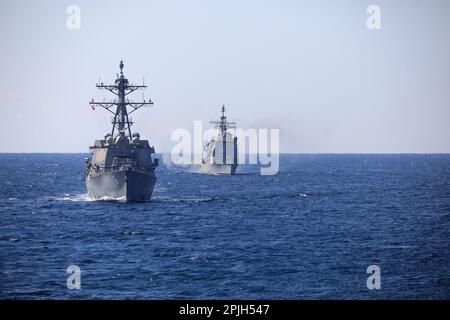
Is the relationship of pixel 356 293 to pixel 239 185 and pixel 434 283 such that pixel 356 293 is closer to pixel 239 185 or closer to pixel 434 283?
pixel 434 283

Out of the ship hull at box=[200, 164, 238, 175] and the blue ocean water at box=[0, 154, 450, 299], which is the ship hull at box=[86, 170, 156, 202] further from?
the ship hull at box=[200, 164, 238, 175]

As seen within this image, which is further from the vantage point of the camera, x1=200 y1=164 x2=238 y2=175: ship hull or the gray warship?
x1=200 y1=164 x2=238 y2=175: ship hull

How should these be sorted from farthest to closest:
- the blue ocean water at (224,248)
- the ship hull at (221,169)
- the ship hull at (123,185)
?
1. the ship hull at (221,169)
2. the ship hull at (123,185)
3. the blue ocean water at (224,248)

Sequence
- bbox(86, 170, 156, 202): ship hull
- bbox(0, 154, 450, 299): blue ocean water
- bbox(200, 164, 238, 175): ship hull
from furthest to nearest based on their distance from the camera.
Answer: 1. bbox(200, 164, 238, 175): ship hull
2. bbox(86, 170, 156, 202): ship hull
3. bbox(0, 154, 450, 299): blue ocean water

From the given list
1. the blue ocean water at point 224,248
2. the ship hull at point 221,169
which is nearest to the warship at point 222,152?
the ship hull at point 221,169

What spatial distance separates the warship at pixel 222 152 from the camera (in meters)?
142

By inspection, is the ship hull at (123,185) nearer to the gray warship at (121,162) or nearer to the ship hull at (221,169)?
the gray warship at (121,162)

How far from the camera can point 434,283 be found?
34.1 metres

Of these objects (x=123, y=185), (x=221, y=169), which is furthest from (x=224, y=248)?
(x=221, y=169)

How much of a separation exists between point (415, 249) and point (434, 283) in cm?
1008

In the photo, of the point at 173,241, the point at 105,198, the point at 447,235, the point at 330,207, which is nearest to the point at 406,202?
the point at 330,207

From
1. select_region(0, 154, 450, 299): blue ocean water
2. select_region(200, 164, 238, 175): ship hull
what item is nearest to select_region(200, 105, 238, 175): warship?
select_region(200, 164, 238, 175): ship hull

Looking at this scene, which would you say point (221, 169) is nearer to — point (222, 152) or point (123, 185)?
point (222, 152)

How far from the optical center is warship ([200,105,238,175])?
142m
